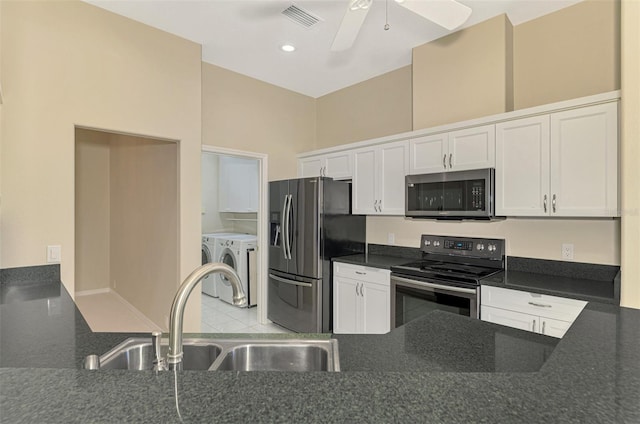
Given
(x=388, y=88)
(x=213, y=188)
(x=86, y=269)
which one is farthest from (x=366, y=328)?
(x=86, y=269)

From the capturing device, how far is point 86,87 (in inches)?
104

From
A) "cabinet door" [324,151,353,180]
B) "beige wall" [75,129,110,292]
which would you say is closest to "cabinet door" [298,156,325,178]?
"cabinet door" [324,151,353,180]

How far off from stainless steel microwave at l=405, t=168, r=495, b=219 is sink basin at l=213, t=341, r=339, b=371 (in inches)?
81.8

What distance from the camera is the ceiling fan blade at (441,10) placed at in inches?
78.2

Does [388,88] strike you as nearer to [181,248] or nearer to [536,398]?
[181,248]

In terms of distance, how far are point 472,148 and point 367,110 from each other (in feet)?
5.46

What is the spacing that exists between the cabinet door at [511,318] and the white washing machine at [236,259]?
3.09 m

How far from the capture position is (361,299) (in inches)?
133

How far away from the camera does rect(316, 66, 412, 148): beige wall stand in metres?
3.83

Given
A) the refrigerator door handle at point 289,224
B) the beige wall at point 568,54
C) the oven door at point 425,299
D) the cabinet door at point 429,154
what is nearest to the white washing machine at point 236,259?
the refrigerator door handle at point 289,224

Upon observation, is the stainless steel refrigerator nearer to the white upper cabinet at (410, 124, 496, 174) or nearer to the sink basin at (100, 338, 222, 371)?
the white upper cabinet at (410, 124, 496, 174)

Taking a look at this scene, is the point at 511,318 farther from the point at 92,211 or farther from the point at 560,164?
the point at 92,211

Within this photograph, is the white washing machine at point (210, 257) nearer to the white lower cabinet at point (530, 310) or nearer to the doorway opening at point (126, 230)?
the doorway opening at point (126, 230)

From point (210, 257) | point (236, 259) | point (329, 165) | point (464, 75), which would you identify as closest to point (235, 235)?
point (210, 257)
